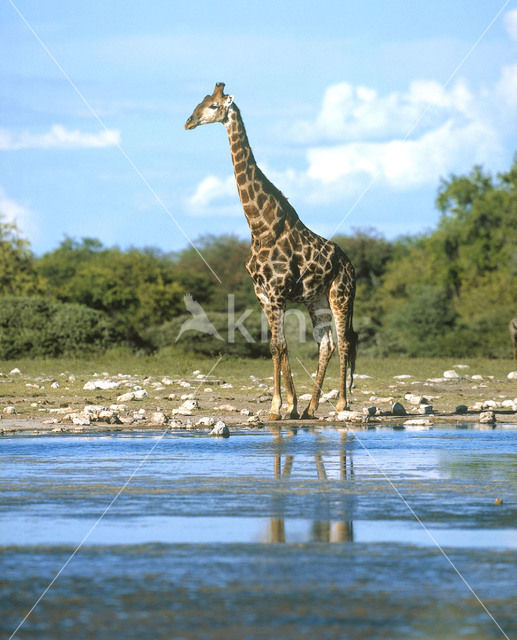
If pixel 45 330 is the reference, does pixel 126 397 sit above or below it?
below

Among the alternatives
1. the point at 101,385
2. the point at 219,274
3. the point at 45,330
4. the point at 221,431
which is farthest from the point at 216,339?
the point at 219,274

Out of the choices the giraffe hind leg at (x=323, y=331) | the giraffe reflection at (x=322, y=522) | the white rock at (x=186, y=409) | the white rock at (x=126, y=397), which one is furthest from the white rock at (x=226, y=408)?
the giraffe reflection at (x=322, y=522)

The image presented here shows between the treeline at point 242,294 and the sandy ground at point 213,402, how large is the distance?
8.16 metres

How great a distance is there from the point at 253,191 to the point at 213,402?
3.05 metres

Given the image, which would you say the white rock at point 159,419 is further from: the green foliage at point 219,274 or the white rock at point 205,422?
the green foliage at point 219,274

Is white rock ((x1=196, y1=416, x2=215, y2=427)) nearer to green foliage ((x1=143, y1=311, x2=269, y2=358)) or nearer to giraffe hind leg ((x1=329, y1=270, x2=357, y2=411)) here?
giraffe hind leg ((x1=329, y1=270, x2=357, y2=411))

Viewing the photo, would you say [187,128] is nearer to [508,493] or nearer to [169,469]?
[169,469]

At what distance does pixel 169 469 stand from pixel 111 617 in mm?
4262

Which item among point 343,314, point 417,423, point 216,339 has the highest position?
point 343,314

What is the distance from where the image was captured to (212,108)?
43.5 ft

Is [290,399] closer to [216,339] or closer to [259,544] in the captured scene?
[259,544]

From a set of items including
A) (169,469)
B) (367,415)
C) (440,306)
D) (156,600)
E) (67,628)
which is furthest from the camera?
(440,306)

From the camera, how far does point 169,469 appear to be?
8.20 meters

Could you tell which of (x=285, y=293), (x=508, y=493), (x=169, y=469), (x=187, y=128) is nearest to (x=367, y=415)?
(x=285, y=293)
